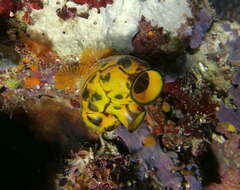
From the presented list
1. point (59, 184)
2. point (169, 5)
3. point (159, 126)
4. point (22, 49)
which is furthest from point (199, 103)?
point (22, 49)

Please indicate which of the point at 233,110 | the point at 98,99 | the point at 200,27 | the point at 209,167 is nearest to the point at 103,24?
the point at 98,99

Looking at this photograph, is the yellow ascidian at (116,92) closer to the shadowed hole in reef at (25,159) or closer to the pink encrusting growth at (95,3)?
the shadowed hole in reef at (25,159)

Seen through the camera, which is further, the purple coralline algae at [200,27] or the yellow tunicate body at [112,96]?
the purple coralline algae at [200,27]

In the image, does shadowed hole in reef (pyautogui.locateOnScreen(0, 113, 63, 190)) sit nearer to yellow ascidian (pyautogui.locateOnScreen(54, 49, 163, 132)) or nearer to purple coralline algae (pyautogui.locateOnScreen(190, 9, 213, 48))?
yellow ascidian (pyautogui.locateOnScreen(54, 49, 163, 132))

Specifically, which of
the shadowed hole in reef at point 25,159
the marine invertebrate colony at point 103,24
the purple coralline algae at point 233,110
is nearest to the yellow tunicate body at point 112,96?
the shadowed hole in reef at point 25,159

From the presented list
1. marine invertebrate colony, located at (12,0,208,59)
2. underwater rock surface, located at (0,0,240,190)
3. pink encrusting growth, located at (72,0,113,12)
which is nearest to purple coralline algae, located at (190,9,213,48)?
underwater rock surface, located at (0,0,240,190)

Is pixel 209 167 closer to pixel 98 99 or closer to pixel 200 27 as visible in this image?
pixel 200 27
